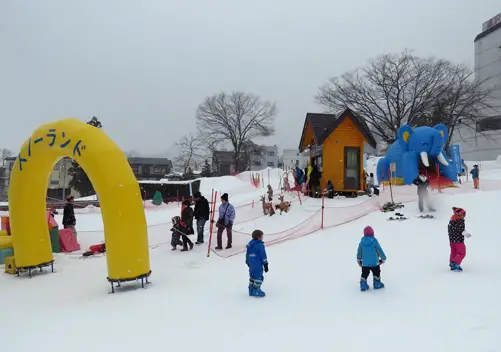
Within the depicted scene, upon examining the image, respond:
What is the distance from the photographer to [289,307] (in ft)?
21.5

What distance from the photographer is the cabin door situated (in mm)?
18781

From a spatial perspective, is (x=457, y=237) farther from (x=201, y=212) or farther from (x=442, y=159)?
(x=442, y=159)

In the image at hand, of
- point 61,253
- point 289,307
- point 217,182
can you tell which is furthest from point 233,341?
point 217,182

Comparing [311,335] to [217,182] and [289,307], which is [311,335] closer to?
[289,307]

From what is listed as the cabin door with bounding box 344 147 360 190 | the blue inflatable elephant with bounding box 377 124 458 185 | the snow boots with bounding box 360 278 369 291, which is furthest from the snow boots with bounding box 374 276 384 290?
the blue inflatable elephant with bounding box 377 124 458 185

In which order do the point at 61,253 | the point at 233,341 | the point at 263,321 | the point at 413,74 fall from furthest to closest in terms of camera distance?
the point at 413,74, the point at 61,253, the point at 263,321, the point at 233,341

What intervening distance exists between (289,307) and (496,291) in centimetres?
351

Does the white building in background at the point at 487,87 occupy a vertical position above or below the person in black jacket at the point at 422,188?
above

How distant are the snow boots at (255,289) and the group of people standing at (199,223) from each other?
14.0ft

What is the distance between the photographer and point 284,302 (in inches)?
268

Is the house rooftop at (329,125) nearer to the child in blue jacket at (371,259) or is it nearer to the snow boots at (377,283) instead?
the child in blue jacket at (371,259)

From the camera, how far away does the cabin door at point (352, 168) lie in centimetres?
1878

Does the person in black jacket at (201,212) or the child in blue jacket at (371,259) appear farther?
the person in black jacket at (201,212)

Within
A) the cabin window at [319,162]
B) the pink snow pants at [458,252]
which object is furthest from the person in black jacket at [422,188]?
the cabin window at [319,162]
